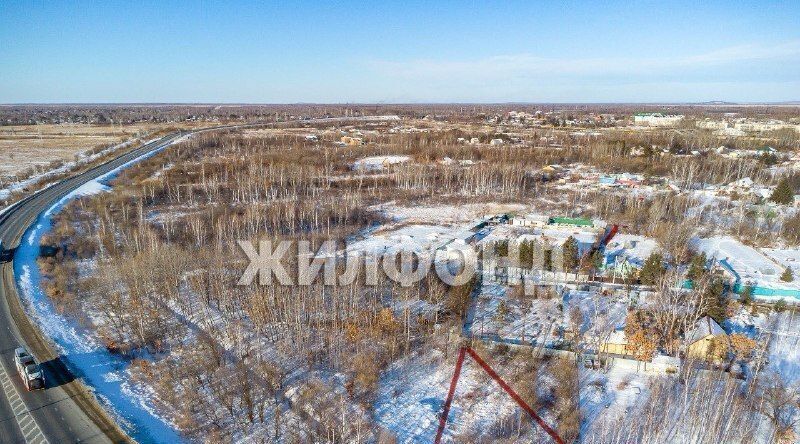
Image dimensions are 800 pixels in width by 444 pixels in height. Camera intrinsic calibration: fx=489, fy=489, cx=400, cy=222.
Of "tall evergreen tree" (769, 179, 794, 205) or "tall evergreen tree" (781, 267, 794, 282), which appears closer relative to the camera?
"tall evergreen tree" (781, 267, 794, 282)

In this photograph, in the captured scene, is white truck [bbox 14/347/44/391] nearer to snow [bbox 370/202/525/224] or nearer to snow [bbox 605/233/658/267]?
snow [bbox 370/202/525/224]

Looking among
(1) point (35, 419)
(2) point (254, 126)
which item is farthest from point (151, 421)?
(2) point (254, 126)

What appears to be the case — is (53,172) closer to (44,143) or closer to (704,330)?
(44,143)

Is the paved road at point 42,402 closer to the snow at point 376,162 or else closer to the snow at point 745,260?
the snow at point 745,260

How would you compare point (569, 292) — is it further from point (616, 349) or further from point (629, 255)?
point (629, 255)

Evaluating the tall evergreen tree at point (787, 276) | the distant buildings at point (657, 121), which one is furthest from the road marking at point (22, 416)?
the distant buildings at point (657, 121)

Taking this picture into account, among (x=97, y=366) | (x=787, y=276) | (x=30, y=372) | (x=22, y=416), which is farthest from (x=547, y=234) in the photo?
(x=22, y=416)

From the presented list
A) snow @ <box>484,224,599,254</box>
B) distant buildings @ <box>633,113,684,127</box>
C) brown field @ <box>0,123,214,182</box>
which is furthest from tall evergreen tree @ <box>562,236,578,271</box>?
distant buildings @ <box>633,113,684,127</box>
